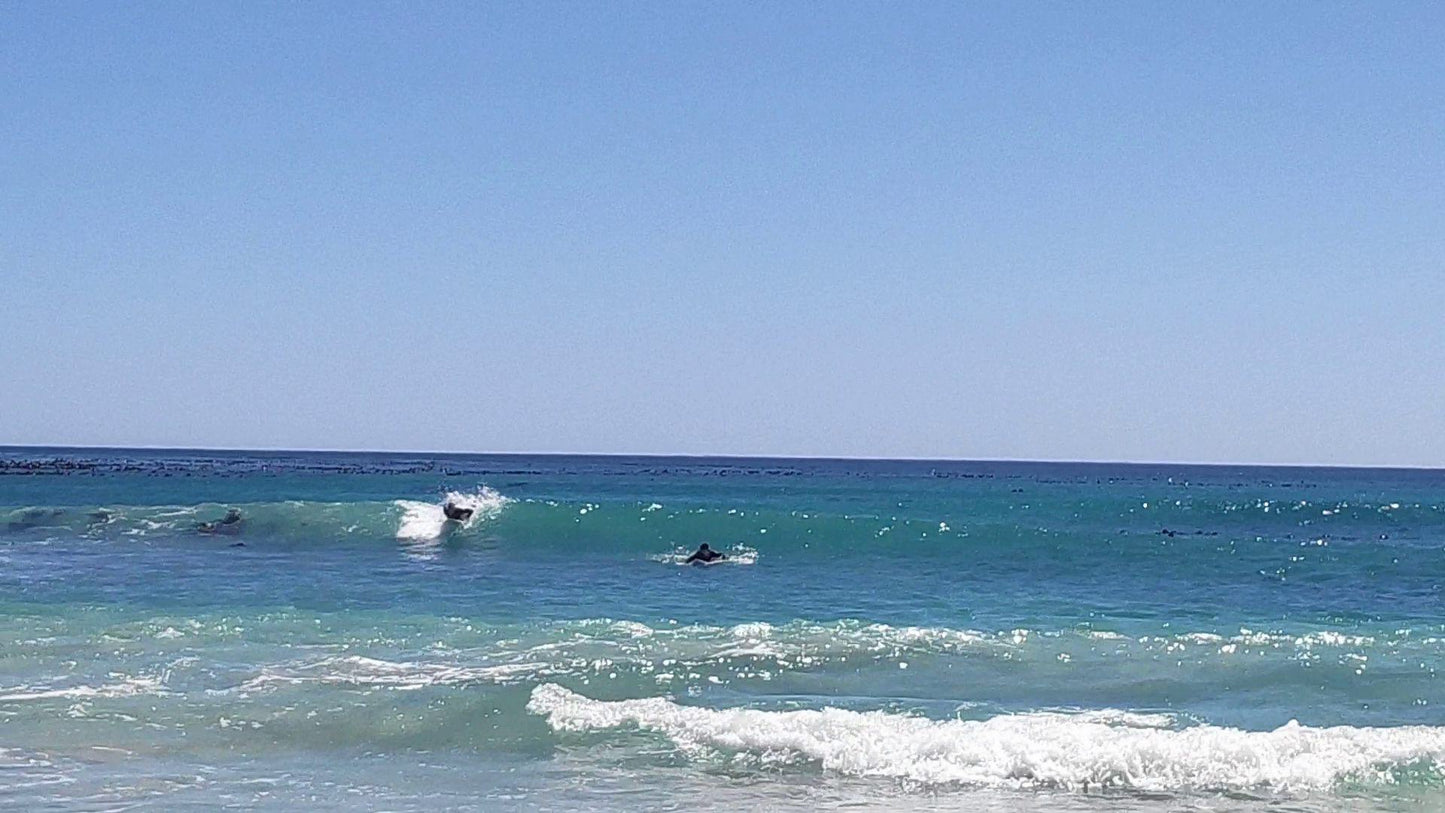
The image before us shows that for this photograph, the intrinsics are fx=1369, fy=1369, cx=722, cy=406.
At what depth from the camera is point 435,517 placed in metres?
41.0

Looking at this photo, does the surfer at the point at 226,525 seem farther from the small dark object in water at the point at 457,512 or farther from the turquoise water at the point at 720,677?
the small dark object in water at the point at 457,512

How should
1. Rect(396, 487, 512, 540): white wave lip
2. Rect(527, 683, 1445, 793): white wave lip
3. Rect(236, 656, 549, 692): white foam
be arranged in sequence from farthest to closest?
Rect(396, 487, 512, 540): white wave lip
Rect(236, 656, 549, 692): white foam
Rect(527, 683, 1445, 793): white wave lip

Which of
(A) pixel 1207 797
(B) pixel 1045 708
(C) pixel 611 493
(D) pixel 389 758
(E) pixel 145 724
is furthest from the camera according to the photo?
(C) pixel 611 493

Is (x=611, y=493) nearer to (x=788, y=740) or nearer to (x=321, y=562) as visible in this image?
(x=321, y=562)

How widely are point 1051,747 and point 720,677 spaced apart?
16.0ft

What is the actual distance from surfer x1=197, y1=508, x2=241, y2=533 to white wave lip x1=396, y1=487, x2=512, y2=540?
15.2ft

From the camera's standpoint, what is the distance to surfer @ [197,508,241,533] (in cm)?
3816

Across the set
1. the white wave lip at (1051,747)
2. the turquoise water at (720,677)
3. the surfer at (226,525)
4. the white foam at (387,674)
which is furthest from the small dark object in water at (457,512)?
the white wave lip at (1051,747)

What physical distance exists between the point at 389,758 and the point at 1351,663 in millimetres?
12132

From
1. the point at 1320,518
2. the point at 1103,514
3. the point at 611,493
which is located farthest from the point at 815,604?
the point at 611,493

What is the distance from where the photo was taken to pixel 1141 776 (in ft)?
39.4

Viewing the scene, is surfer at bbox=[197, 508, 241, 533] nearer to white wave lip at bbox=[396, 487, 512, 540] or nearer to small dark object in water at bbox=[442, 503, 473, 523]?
white wave lip at bbox=[396, 487, 512, 540]

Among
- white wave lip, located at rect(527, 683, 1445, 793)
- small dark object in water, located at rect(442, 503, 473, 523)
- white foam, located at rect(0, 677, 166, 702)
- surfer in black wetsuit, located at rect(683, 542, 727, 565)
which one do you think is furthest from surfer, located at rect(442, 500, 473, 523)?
white wave lip, located at rect(527, 683, 1445, 793)

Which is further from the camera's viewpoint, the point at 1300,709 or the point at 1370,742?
the point at 1300,709
